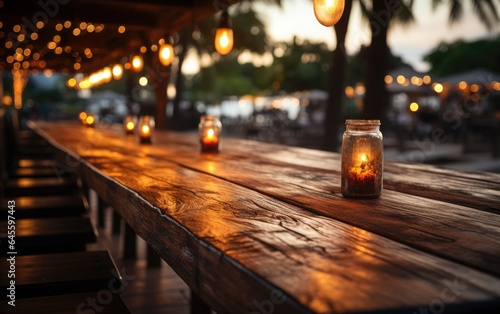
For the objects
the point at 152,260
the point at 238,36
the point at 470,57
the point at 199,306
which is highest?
the point at 470,57

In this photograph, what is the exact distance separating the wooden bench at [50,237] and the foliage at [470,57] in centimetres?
4031

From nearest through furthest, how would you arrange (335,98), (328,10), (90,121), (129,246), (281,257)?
(281,257) → (328,10) → (129,246) → (90,121) → (335,98)

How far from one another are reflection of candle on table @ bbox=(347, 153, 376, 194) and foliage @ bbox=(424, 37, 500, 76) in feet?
133

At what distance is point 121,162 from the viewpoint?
276cm

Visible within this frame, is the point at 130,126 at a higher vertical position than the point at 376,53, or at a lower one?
lower

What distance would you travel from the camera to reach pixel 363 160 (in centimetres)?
162

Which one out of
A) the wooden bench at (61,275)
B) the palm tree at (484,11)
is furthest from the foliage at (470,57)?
the wooden bench at (61,275)

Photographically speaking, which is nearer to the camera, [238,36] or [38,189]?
[38,189]

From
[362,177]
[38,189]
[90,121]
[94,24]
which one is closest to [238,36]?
[90,121]

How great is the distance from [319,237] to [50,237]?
5.11 ft

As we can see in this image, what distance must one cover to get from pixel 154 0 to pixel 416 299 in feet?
16.4

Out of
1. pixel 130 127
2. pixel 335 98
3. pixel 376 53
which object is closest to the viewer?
pixel 130 127

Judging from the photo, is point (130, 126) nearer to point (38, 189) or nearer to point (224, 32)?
point (224, 32)

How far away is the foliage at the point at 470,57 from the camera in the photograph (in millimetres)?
41875
